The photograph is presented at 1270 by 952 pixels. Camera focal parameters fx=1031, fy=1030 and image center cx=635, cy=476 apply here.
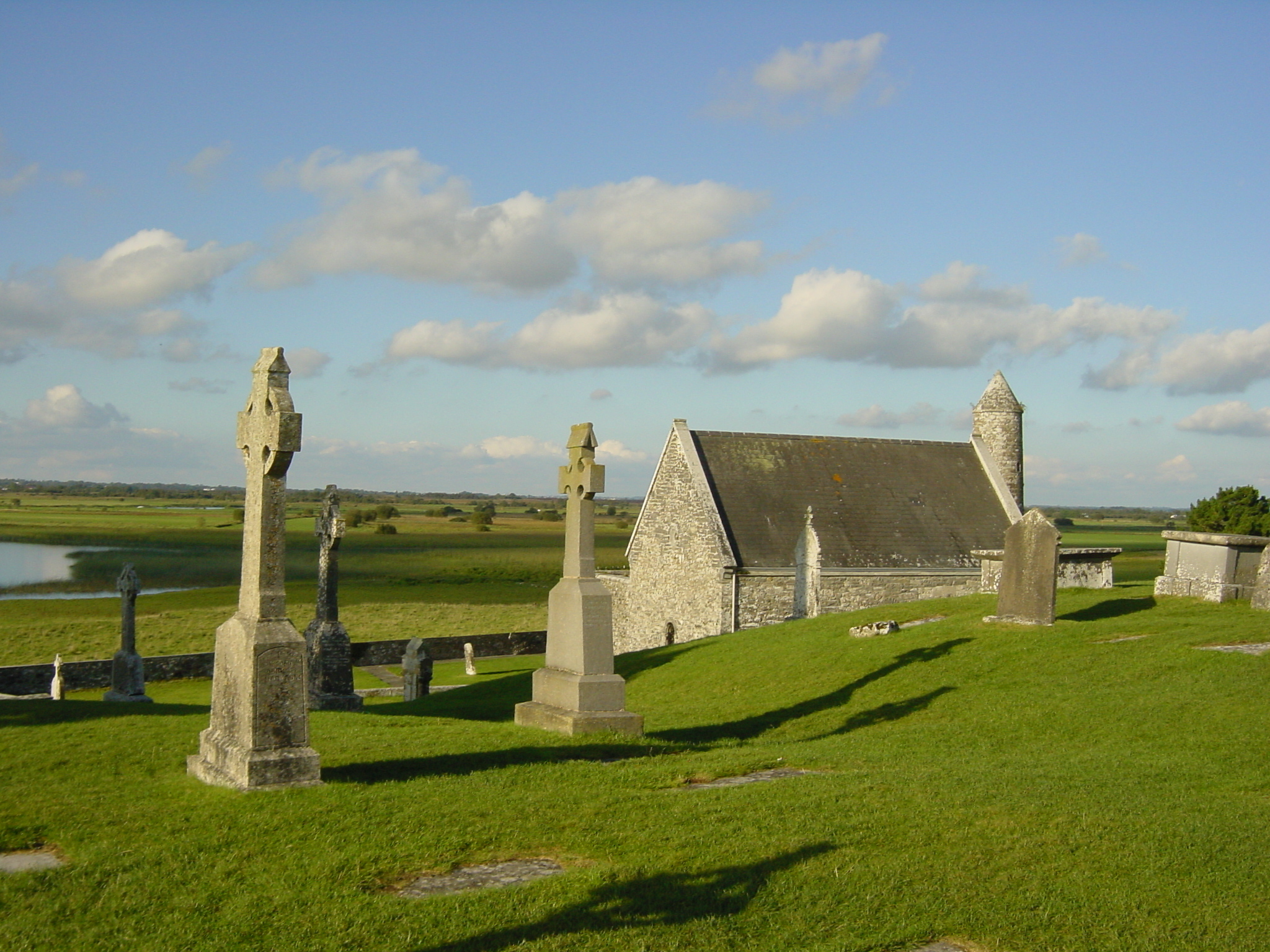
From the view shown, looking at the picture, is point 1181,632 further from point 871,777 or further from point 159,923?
point 159,923

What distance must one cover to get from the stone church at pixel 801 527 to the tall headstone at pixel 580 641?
57.0 ft

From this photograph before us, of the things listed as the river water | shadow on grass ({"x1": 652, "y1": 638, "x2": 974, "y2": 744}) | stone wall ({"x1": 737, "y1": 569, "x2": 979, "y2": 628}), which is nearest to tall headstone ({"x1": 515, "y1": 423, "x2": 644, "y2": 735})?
shadow on grass ({"x1": 652, "y1": 638, "x2": 974, "y2": 744})

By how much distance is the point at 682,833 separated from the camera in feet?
23.1

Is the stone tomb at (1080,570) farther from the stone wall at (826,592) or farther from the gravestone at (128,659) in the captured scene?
the gravestone at (128,659)

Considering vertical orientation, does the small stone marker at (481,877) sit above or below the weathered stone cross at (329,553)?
below

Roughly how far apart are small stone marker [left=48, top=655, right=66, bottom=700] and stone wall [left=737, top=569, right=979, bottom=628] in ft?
57.3

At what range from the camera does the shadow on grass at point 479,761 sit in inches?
335

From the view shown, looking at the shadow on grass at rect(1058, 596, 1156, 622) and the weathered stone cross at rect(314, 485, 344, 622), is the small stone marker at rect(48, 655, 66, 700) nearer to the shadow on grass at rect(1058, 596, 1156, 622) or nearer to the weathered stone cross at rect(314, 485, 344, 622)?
the weathered stone cross at rect(314, 485, 344, 622)

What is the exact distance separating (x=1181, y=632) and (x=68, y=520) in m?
132

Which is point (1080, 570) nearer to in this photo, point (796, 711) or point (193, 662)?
point (796, 711)

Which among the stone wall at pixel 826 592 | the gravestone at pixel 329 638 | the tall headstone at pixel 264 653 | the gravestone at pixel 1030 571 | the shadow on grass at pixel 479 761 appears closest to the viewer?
the tall headstone at pixel 264 653

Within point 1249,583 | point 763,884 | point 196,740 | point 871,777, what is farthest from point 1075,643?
point 196,740

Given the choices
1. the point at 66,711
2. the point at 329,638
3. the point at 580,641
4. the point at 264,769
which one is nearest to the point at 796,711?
the point at 580,641

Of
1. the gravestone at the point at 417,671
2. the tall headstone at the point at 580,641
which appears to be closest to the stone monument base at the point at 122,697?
the gravestone at the point at 417,671
